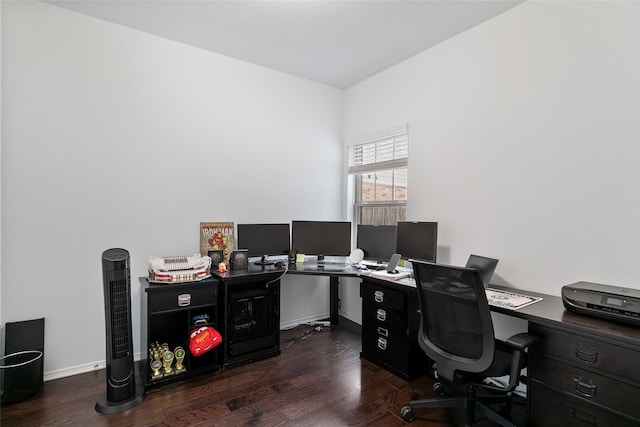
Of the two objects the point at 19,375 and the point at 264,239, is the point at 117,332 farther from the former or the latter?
the point at 264,239

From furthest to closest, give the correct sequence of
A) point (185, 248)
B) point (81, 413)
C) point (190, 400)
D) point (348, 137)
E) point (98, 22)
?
1. point (348, 137)
2. point (185, 248)
3. point (98, 22)
4. point (190, 400)
5. point (81, 413)

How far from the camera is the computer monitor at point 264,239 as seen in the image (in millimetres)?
3215

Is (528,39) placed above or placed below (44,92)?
above

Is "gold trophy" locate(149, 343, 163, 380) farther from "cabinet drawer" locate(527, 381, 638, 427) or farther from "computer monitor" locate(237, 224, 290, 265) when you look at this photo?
"cabinet drawer" locate(527, 381, 638, 427)

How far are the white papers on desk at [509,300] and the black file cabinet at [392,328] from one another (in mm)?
543

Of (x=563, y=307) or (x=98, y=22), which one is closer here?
(x=563, y=307)

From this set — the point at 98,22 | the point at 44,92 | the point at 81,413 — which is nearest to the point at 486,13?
the point at 98,22

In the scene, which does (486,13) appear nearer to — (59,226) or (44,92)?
(44,92)

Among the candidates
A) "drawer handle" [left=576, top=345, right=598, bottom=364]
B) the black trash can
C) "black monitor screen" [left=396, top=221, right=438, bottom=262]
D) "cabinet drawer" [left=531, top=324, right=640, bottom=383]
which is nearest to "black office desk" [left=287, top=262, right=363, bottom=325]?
"black monitor screen" [left=396, top=221, right=438, bottom=262]

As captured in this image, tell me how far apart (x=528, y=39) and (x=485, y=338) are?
2129 mm

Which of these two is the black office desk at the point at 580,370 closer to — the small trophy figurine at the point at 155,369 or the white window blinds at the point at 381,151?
the white window blinds at the point at 381,151

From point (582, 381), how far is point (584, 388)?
3 centimetres

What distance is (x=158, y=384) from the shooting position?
7.81ft

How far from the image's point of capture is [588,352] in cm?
154
